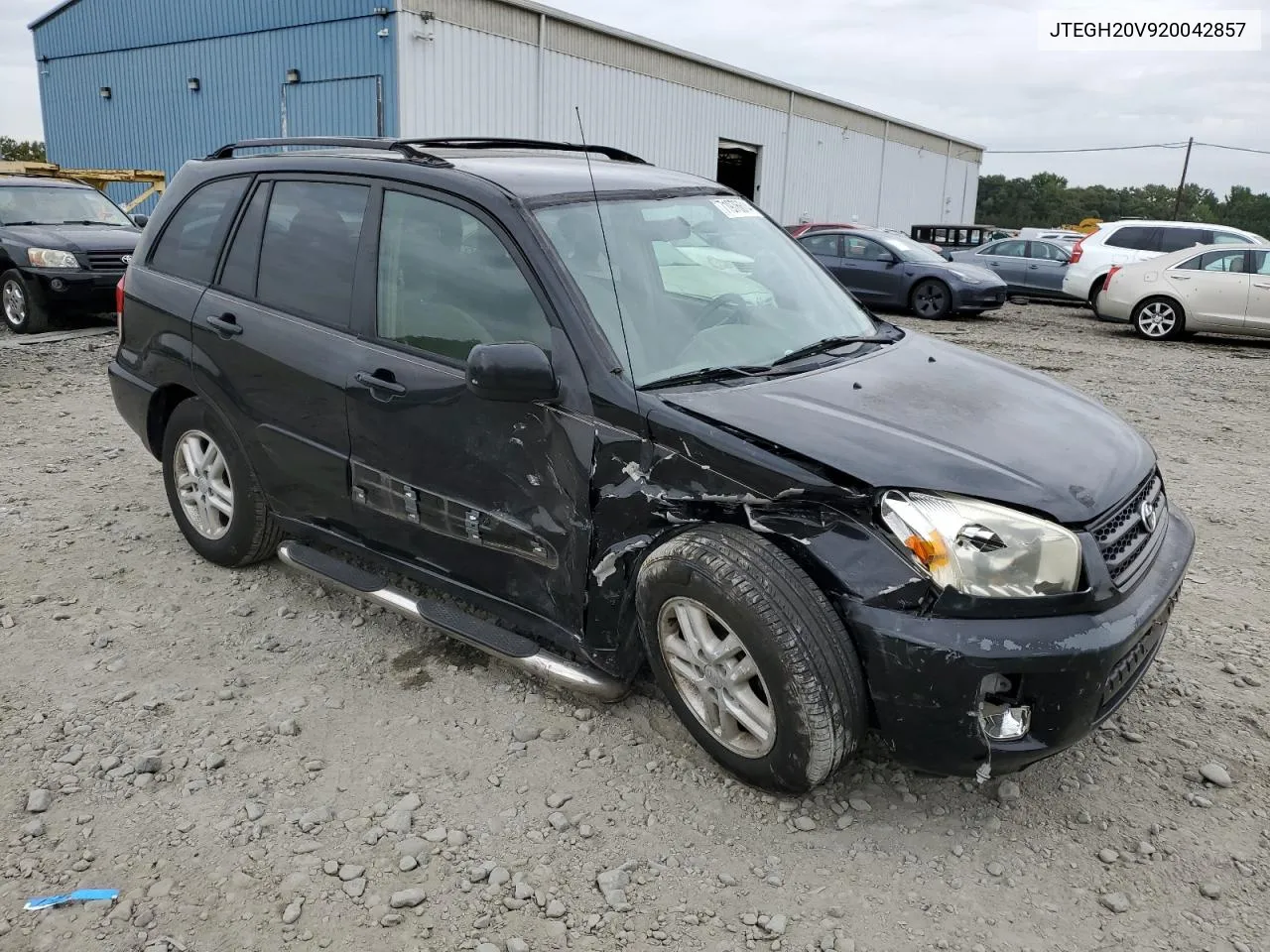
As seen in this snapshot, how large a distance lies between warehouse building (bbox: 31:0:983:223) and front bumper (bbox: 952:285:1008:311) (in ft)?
34.3

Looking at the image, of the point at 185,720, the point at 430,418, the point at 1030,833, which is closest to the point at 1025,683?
the point at 1030,833

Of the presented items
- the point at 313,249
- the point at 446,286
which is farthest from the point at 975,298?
the point at 446,286

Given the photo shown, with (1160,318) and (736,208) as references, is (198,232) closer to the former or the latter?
(736,208)

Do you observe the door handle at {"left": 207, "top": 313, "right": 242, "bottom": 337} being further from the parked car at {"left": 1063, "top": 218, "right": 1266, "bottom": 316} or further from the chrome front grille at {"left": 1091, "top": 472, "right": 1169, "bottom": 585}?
the parked car at {"left": 1063, "top": 218, "right": 1266, "bottom": 316}

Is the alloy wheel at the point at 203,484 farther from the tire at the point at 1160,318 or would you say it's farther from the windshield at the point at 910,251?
the windshield at the point at 910,251

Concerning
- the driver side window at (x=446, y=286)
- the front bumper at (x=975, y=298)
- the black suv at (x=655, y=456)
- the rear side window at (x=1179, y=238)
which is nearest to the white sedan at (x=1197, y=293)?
the front bumper at (x=975, y=298)

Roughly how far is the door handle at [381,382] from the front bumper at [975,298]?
1287 centimetres

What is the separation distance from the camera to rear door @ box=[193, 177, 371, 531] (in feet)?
11.5

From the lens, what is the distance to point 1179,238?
15789 mm

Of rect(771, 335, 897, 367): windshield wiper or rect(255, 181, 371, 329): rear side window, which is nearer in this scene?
rect(771, 335, 897, 367): windshield wiper

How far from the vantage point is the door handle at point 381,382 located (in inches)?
128

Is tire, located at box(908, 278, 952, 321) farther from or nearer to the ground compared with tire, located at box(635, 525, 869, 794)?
farther from the ground

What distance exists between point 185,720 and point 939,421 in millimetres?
2594

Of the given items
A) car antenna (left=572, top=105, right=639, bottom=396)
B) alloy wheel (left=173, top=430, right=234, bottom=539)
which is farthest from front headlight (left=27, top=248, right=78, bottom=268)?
car antenna (left=572, top=105, right=639, bottom=396)
